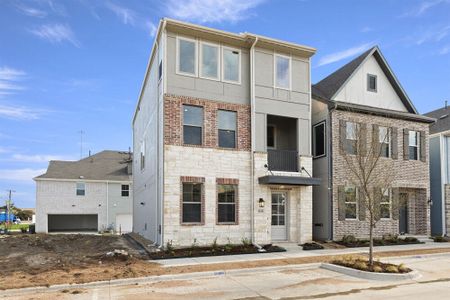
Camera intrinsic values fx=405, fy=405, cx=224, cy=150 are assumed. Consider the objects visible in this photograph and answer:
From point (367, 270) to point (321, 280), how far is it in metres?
1.45

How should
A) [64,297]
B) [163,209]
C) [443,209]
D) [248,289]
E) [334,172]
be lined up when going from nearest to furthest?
[64,297] → [248,289] → [163,209] → [334,172] → [443,209]

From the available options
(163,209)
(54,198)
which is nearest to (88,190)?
(54,198)

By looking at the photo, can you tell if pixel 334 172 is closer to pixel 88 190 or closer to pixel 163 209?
pixel 163 209

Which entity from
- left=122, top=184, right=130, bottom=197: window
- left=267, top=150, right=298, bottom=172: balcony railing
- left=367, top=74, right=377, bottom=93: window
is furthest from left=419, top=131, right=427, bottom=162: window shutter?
left=122, top=184, right=130, bottom=197: window

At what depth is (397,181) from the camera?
→ 19719mm

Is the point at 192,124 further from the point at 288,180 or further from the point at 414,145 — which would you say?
the point at 414,145

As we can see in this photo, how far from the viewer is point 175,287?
→ 32.0 ft

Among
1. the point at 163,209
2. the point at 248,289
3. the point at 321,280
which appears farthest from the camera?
the point at 163,209

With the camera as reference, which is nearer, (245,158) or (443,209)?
(245,158)

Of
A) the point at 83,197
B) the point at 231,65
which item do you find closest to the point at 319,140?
the point at 231,65

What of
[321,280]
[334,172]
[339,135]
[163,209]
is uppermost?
[339,135]

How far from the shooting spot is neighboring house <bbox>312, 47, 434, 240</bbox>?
18297mm

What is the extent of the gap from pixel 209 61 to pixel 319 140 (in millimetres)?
6632

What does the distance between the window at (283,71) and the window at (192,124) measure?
12.5 feet
